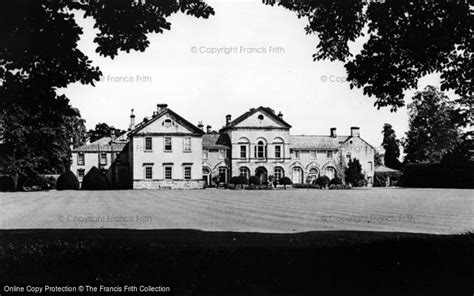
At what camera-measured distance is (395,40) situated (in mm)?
10789

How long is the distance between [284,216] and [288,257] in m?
11.4

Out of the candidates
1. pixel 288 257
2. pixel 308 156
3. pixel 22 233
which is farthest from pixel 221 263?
pixel 308 156

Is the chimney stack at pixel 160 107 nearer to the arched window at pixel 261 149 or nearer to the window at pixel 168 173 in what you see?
the window at pixel 168 173

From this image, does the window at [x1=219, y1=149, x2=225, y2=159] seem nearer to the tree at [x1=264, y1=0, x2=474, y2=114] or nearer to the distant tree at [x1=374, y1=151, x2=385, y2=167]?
the distant tree at [x1=374, y1=151, x2=385, y2=167]

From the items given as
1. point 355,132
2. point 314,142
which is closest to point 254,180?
point 314,142

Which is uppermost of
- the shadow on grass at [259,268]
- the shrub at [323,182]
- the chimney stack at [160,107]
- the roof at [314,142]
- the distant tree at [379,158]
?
the chimney stack at [160,107]

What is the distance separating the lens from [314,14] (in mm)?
12117

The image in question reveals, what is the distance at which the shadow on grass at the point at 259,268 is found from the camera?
7082 mm

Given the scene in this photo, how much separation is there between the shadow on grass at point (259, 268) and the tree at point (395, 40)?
4396mm

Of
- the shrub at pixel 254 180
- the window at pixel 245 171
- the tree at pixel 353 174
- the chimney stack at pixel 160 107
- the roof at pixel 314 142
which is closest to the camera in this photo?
the chimney stack at pixel 160 107

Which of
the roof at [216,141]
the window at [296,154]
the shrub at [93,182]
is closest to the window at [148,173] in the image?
the shrub at [93,182]

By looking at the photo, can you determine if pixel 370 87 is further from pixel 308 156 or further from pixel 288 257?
pixel 308 156

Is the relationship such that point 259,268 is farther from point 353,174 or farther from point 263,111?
point 353,174

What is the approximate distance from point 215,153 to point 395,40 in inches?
2039
